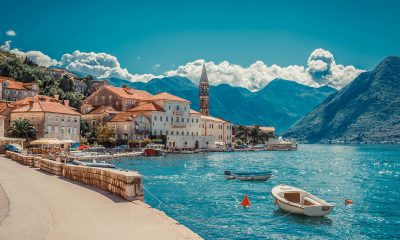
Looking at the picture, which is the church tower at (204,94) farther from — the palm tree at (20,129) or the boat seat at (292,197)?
the boat seat at (292,197)

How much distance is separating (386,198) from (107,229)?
1163 inches

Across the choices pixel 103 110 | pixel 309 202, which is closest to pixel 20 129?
pixel 103 110

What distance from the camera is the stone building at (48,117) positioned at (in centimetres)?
7781

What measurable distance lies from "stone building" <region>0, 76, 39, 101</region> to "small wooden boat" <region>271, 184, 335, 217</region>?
93028 mm

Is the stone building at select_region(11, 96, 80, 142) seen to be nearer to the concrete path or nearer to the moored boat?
the moored boat

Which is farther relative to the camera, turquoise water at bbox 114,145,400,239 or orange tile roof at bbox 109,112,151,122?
orange tile roof at bbox 109,112,151,122

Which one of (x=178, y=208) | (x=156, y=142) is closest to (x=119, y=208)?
(x=178, y=208)

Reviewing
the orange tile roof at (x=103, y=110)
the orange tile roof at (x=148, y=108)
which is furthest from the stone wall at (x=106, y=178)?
the orange tile roof at (x=148, y=108)

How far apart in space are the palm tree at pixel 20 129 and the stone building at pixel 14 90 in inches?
1238

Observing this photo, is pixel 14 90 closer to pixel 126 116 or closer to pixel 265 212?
pixel 126 116

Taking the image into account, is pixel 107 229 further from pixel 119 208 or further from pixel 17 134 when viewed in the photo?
pixel 17 134

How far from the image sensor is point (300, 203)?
2538cm

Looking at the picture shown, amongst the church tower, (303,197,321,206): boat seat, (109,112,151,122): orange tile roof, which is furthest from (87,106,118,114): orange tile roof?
(303,197,321,206): boat seat

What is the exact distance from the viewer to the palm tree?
244 feet
